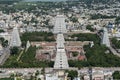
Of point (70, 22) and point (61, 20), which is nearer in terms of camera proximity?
point (61, 20)

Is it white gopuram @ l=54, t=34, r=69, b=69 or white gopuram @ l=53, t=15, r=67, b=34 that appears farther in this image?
white gopuram @ l=53, t=15, r=67, b=34

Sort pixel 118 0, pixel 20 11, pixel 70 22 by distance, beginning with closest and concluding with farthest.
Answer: pixel 70 22 < pixel 20 11 < pixel 118 0

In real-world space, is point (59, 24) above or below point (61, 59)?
below

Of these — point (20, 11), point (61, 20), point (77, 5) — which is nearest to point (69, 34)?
point (61, 20)

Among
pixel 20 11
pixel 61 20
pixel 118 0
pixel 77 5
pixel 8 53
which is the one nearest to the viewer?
pixel 8 53

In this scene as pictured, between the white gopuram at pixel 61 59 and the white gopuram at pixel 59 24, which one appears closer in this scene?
the white gopuram at pixel 61 59

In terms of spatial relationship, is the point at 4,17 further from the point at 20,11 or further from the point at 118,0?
the point at 118,0

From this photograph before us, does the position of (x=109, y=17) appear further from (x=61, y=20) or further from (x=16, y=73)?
(x=16, y=73)

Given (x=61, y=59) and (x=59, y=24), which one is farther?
(x=59, y=24)

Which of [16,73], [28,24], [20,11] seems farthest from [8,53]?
[20,11]
